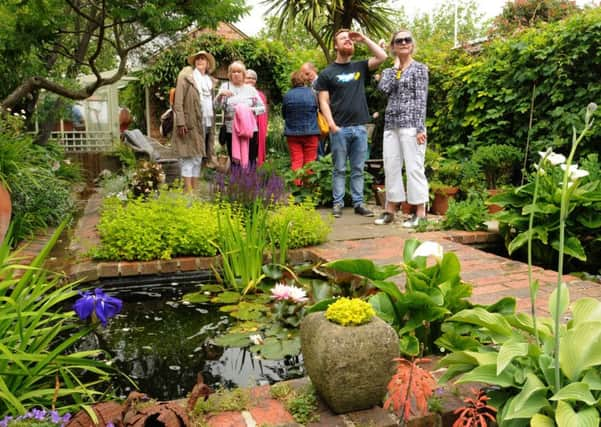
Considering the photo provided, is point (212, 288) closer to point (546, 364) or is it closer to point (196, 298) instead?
point (196, 298)

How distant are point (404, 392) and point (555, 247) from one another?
8.43ft

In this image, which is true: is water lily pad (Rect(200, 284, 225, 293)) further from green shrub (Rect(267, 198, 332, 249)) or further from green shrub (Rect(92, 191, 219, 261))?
green shrub (Rect(267, 198, 332, 249))

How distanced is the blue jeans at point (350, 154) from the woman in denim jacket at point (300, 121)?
3.29 ft

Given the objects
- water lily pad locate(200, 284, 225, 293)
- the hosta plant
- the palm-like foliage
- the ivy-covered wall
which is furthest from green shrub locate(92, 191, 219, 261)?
the palm-like foliage

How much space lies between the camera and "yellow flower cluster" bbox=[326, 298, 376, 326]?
172 cm

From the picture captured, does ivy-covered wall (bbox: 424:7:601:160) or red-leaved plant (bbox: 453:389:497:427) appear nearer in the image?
red-leaved plant (bbox: 453:389:497:427)

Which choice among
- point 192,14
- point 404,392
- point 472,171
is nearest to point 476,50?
point 472,171

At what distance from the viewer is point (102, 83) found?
17.7 feet

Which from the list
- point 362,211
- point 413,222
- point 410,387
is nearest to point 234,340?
point 410,387

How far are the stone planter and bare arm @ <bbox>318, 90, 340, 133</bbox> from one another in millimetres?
3625

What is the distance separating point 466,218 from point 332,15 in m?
7.71

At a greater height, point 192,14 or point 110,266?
point 192,14

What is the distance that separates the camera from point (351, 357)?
5.43 feet

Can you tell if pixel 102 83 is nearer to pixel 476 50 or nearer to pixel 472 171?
pixel 472 171
